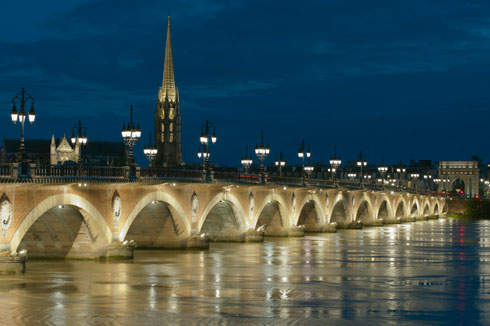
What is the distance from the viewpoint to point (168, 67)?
167500 mm

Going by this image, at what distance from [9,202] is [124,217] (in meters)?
10.5

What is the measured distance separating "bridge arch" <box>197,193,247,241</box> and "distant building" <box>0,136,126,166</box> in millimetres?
58089

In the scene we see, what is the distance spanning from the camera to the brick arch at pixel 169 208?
45.3 metres

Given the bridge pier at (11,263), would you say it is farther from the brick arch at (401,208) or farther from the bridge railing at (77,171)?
the brick arch at (401,208)

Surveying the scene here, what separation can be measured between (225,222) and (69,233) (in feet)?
68.3

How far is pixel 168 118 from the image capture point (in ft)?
556

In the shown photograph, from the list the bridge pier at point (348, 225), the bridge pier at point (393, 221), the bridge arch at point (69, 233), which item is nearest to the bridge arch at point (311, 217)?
the bridge pier at point (348, 225)

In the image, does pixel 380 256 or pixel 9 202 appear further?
pixel 380 256

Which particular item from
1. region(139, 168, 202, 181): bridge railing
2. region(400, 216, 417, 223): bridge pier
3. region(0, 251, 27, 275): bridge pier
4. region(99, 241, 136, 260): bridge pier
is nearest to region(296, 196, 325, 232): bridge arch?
region(139, 168, 202, 181): bridge railing

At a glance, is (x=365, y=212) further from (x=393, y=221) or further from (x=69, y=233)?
(x=69, y=233)

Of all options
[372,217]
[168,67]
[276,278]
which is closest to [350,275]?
[276,278]

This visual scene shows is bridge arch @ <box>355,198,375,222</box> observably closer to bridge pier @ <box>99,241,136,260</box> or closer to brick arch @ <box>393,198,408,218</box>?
brick arch @ <box>393,198,408,218</box>

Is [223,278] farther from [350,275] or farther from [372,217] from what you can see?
[372,217]

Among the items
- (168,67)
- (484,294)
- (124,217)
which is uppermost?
(168,67)
